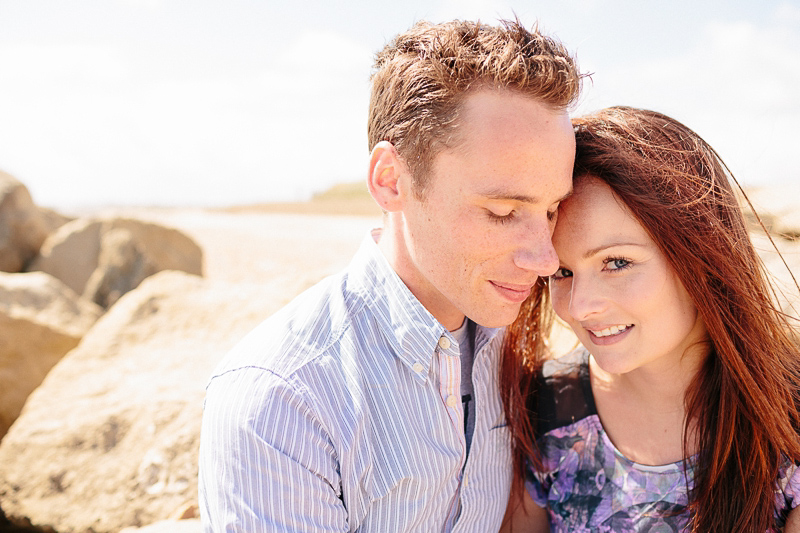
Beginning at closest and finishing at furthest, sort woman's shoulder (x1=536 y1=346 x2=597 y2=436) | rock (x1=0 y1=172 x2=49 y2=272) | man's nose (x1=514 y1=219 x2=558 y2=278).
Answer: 1. man's nose (x1=514 y1=219 x2=558 y2=278)
2. woman's shoulder (x1=536 y1=346 x2=597 y2=436)
3. rock (x1=0 y1=172 x2=49 y2=272)

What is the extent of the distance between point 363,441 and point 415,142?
3.11 feet

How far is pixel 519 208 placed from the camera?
2080 millimetres

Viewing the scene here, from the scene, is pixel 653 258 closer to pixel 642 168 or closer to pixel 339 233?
pixel 642 168

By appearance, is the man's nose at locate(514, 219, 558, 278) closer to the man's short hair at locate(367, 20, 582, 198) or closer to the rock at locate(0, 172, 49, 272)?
the man's short hair at locate(367, 20, 582, 198)

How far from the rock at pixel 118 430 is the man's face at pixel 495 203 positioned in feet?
5.91

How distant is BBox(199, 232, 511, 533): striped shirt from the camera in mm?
1851

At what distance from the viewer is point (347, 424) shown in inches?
77.1

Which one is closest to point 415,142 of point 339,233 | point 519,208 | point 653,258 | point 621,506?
point 519,208

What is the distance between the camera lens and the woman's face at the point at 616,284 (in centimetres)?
215

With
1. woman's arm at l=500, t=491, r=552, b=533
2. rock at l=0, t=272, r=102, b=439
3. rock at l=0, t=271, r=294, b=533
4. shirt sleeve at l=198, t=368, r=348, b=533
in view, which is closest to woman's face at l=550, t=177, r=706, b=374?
woman's arm at l=500, t=491, r=552, b=533

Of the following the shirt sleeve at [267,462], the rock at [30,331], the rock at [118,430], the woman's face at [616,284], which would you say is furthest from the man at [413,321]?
the rock at [30,331]

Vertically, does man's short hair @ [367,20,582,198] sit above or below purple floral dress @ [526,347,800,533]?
above

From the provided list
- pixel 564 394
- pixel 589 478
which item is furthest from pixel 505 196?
pixel 589 478

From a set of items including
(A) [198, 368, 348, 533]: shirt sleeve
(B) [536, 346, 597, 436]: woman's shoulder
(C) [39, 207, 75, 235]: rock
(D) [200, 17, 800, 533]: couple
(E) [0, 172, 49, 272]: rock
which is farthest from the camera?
(C) [39, 207, 75, 235]: rock
